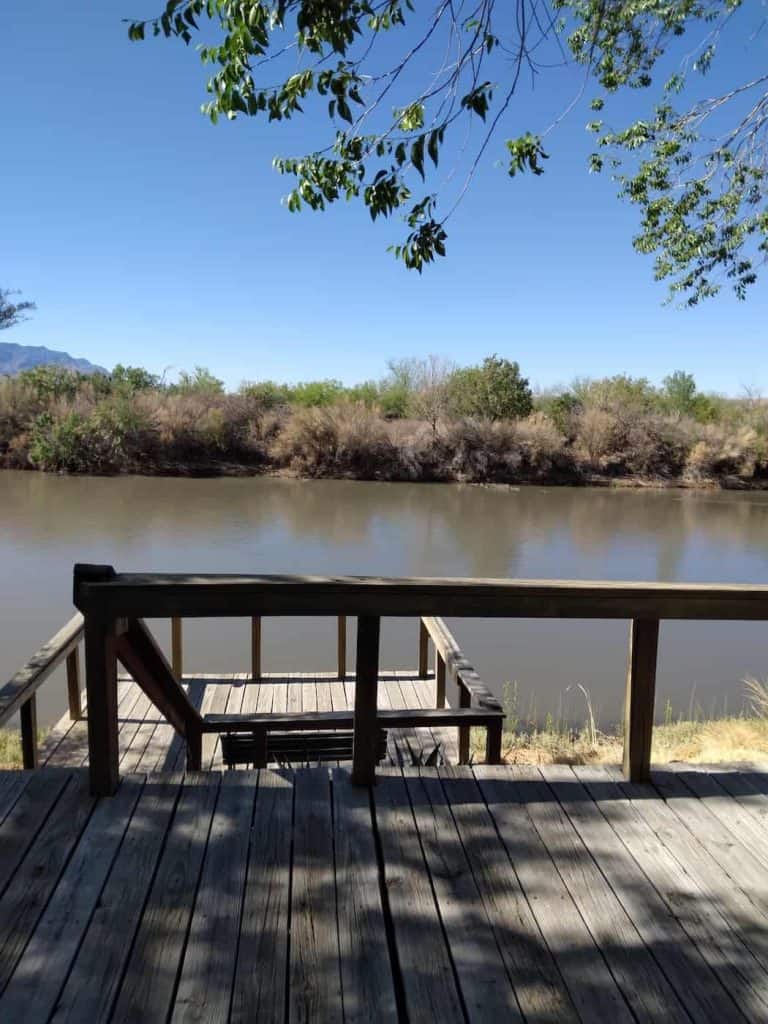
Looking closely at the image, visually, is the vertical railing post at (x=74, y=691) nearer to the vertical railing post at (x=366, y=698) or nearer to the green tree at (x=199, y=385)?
the vertical railing post at (x=366, y=698)

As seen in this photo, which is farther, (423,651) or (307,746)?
(423,651)

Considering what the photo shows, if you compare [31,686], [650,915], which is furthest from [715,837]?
[31,686]

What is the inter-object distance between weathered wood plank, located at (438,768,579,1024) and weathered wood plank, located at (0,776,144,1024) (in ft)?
3.21

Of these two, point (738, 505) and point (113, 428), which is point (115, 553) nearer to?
point (113, 428)

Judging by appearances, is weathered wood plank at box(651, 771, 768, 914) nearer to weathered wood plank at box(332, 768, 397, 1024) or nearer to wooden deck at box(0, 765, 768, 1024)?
wooden deck at box(0, 765, 768, 1024)

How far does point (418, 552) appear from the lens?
16.5m

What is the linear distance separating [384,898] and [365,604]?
0.80m

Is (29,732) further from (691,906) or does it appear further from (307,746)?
(691,906)

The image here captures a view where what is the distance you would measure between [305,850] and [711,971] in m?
1.06

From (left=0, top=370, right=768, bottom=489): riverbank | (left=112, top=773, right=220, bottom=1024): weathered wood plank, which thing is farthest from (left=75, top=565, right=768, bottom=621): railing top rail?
(left=0, top=370, right=768, bottom=489): riverbank

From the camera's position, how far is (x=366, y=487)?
27641 mm

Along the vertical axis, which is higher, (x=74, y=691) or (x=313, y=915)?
(x=313, y=915)

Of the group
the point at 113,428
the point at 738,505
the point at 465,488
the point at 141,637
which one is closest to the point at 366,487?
the point at 465,488

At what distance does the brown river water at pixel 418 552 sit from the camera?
856 cm
